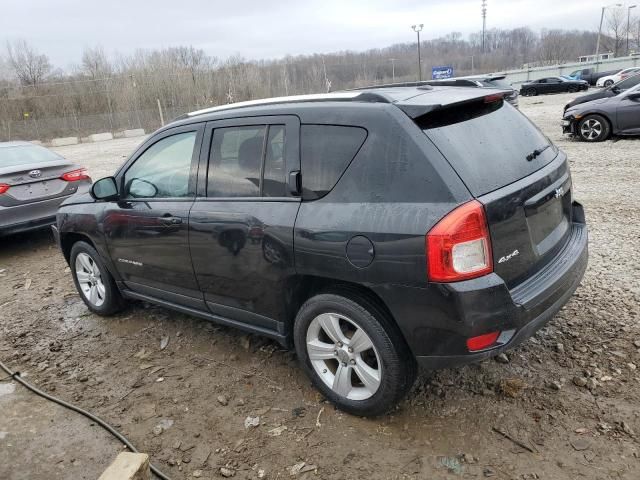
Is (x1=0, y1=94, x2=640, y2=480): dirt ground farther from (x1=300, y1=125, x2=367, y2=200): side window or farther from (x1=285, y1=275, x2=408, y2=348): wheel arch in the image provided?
(x1=300, y1=125, x2=367, y2=200): side window

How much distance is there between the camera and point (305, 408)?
10.3ft

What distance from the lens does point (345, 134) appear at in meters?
2.77

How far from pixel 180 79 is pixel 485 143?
6648cm

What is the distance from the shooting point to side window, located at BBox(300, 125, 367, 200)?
273 cm

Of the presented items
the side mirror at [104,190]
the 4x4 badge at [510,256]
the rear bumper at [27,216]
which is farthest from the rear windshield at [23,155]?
the 4x4 badge at [510,256]

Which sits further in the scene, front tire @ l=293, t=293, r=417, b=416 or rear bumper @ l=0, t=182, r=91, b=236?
rear bumper @ l=0, t=182, r=91, b=236

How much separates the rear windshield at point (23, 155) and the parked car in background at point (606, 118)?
11066 millimetres

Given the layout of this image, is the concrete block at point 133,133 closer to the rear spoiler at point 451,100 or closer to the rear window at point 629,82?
the rear window at point 629,82

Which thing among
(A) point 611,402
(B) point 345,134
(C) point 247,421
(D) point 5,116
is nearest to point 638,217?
(A) point 611,402

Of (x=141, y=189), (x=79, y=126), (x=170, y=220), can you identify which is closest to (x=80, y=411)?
(x=170, y=220)

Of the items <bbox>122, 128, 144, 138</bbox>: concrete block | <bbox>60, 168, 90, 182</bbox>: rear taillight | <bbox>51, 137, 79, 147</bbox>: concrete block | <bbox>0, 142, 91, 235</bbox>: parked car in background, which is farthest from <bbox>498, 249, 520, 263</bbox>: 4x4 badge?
<bbox>122, 128, 144, 138</bbox>: concrete block

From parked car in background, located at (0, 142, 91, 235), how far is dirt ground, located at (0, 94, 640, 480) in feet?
→ 9.16

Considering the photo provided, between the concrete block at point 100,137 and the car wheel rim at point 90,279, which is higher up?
the car wheel rim at point 90,279

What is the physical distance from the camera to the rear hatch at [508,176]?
250cm
